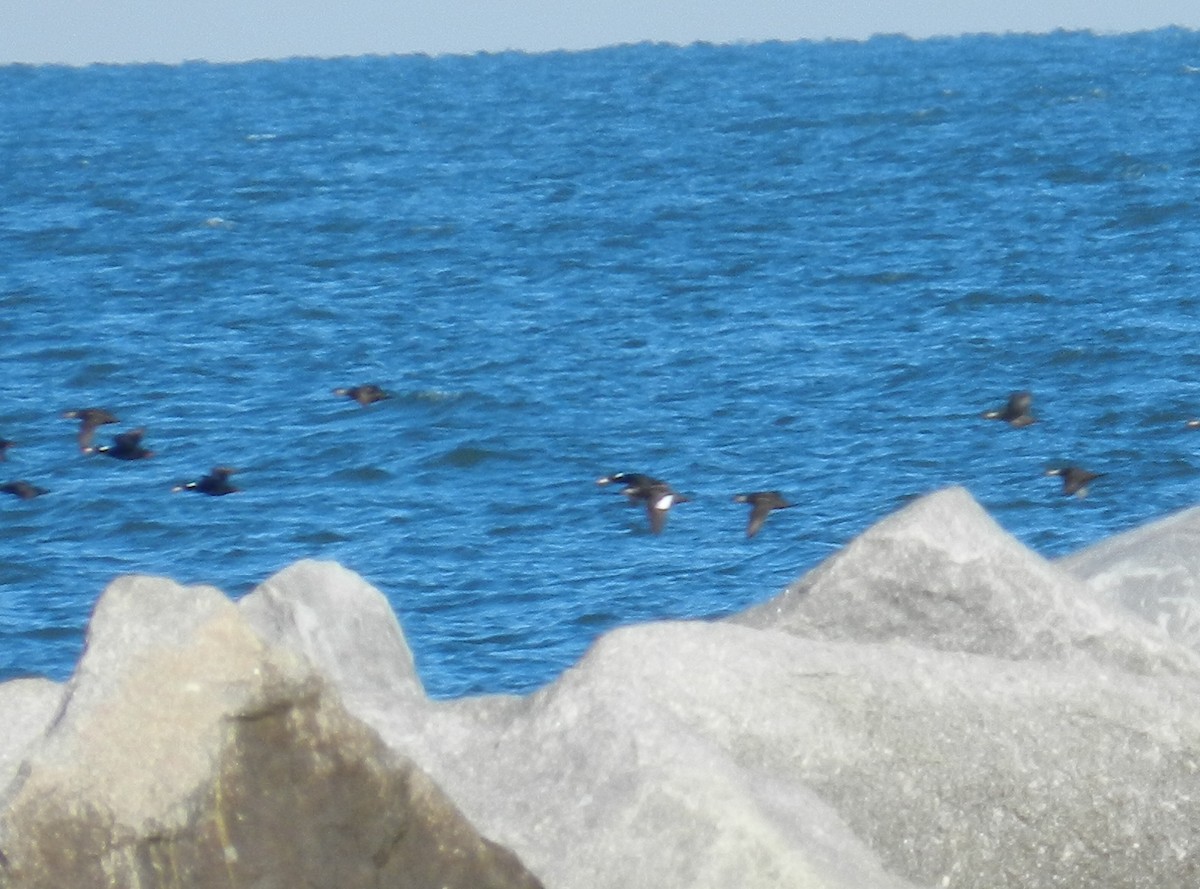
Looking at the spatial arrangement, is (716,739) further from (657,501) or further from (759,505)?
(759,505)

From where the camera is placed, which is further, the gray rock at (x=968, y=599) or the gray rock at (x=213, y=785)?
the gray rock at (x=968, y=599)

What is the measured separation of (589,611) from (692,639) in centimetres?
709

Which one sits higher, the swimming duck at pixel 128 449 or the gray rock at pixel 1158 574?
the gray rock at pixel 1158 574

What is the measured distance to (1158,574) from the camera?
7688 millimetres

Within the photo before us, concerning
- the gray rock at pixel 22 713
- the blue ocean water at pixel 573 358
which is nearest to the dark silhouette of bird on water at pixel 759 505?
the blue ocean water at pixel 573 358

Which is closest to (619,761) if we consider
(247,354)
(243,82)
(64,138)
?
(247,354)

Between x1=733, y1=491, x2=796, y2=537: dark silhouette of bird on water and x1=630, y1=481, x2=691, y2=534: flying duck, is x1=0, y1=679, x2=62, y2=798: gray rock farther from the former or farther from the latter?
x1=733, y1=491, x2=796, y2=537: dark silhouette of bird on water

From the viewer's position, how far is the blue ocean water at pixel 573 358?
14641mm

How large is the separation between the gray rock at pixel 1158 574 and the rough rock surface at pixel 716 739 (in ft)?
2.69

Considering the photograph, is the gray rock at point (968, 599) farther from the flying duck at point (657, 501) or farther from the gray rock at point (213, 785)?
the flying duck at point (657, 501)

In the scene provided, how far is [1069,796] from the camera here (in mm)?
5969

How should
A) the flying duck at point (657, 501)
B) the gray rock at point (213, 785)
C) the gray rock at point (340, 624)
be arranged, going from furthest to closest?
the flying duck at point (657, 501) → the gray rock at point (340, 624) → the gray rock at point (213, 785)

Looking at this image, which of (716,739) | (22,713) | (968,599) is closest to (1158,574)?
(968,599)

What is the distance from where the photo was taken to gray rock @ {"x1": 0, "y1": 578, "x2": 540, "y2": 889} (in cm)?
514
